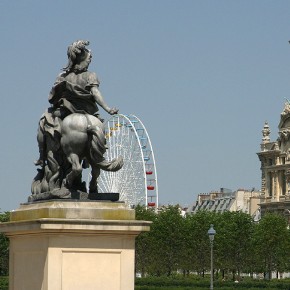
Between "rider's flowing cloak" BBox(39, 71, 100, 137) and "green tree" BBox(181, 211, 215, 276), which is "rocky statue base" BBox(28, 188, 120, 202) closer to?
"rider's flowing cloak" BBox(39, 71, 100, 137)

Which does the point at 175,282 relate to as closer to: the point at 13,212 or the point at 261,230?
the point at 261,230

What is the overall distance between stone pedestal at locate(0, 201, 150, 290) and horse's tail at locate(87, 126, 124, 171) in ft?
1.70

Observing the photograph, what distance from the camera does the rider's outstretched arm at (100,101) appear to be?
11.5 meters

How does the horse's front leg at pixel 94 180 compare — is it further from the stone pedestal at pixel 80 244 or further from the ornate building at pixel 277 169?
the ornate building at pixel 277 169


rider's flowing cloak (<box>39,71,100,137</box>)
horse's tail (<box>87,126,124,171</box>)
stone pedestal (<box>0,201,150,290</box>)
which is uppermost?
rider's flowing cloak (<box>39,71,100,137</box>)

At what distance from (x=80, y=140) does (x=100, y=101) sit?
49 centimetres

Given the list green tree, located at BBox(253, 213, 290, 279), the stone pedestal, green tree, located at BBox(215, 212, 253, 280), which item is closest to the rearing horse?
the stone pedestal

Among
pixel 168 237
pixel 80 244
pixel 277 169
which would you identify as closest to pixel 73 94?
pixel 80 244

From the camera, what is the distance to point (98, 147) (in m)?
11.5

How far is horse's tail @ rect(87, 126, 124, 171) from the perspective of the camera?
11.5 meters

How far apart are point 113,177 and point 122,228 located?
81063mm

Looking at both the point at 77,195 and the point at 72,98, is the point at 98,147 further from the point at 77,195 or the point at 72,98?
the point at 72,98

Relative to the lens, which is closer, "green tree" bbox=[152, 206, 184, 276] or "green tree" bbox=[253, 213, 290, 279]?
"green tree" bbox=[253, 213, 290, 279]

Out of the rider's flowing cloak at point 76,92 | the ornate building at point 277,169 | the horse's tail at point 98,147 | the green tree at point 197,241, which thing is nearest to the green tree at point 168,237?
the green tree at point 197,241
